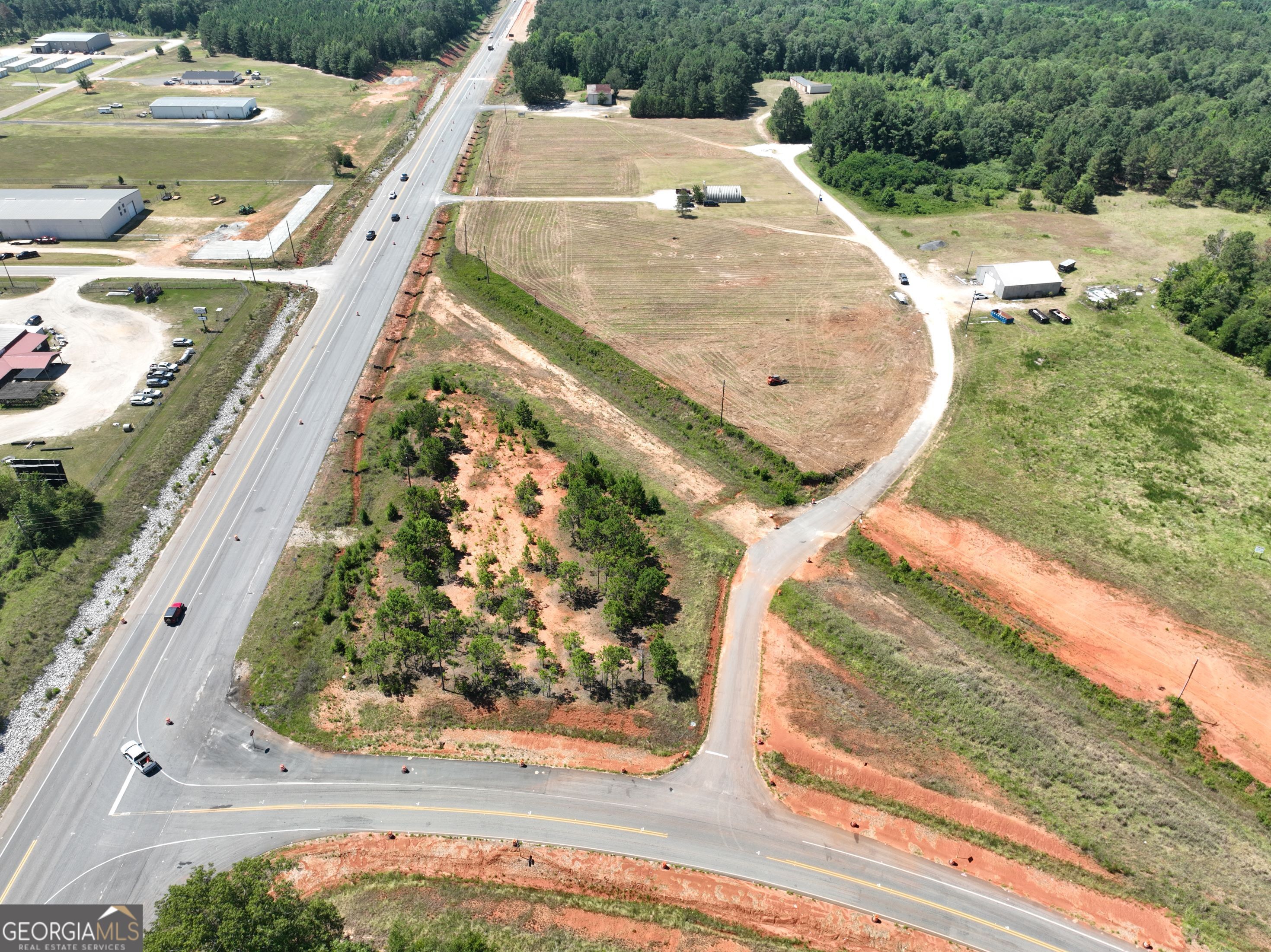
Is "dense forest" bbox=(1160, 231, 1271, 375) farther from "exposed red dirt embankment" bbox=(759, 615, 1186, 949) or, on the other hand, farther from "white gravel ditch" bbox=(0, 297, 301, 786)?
"white gravel ditch" bbox=(0, 297, 301, 786)

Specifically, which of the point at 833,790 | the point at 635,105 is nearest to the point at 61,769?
the point at 833,790

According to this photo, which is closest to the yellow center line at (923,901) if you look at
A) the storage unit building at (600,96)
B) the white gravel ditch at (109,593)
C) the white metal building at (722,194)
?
the white gravel ditch at (109,593)

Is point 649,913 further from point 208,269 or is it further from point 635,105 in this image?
point 635,105

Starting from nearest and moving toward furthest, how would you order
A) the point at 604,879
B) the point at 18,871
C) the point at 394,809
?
the point at 18,871 → the point at 604,879 → the point at 394,809

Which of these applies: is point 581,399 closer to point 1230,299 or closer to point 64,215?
point 1230,299

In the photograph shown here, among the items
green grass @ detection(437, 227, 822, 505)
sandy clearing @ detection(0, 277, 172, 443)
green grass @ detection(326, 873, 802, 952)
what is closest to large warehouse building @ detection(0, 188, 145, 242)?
sandy clearing @ detection(0, 277, 172, 443)

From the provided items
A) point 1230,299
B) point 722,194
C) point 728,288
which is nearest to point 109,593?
point 728,288

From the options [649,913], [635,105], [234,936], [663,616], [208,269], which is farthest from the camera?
[635,105]
